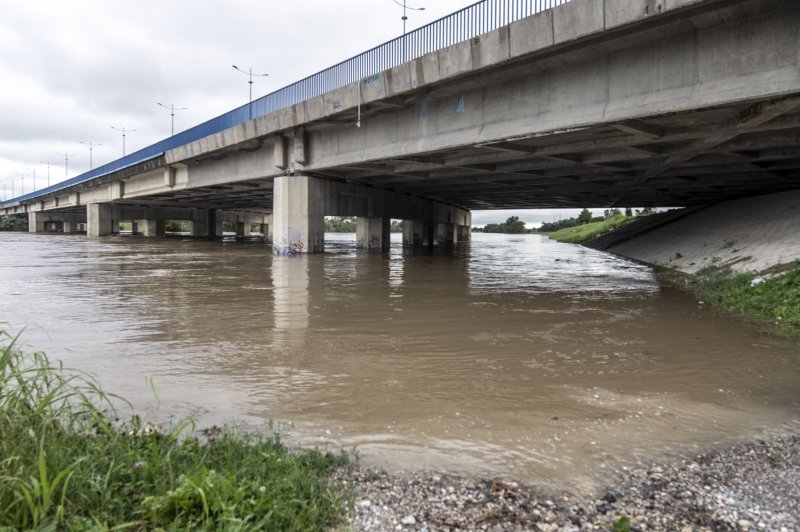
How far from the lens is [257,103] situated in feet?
85.7

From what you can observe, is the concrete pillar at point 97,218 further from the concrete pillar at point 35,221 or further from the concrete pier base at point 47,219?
the concrete pillar at point 35,221

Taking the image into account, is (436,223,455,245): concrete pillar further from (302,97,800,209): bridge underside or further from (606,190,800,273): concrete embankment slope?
(606,190,800,273): concrete embankment slope

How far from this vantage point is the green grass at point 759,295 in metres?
9.47

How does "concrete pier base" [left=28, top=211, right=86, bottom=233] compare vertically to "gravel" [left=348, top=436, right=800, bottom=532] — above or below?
above

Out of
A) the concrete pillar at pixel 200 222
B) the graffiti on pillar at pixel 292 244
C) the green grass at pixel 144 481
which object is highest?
the concrete pillar at pixel 200 222

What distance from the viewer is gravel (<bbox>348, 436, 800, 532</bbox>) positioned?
2900mm

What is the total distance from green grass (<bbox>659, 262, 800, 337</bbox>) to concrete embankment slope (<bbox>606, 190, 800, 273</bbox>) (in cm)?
152

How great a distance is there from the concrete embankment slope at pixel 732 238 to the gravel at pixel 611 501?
13174 mm

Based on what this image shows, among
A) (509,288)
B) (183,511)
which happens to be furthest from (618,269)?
(183,511)

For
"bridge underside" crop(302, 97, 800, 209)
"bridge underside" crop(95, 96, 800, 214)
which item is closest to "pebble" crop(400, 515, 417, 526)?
"bridge underside" crop(95, 96, 800, 214)

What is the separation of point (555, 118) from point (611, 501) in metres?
12.1

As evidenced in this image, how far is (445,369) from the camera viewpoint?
618cm

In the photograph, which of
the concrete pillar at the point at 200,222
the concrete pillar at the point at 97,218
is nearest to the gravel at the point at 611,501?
the concrete pillar at the point at 97,218

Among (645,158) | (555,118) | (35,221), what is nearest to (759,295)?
(555,118)
